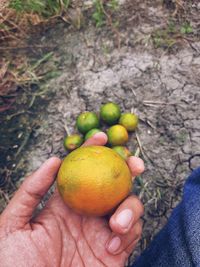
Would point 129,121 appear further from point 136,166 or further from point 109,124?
point 136,166

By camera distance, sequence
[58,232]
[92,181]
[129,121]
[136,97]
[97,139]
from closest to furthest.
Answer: [92,181], [58,232], [97,139], [129,121], [136,97]

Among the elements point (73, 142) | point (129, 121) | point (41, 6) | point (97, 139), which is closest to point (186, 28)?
point (129, 121)

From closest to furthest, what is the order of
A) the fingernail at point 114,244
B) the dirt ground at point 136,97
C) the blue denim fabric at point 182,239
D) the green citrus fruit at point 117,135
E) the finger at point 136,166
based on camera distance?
the blue denim fabric at point 182,239, the fingernail at point 114,244, the finger at point 136,166, the green citrus fruit at point 117,135, the dirt ground at point 136,97

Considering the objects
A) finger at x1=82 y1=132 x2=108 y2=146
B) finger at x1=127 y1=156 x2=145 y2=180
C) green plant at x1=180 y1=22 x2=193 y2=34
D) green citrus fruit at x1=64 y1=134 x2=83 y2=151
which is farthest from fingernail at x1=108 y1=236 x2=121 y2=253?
green plant at x1=180 y1=22 x2=193 y2=34

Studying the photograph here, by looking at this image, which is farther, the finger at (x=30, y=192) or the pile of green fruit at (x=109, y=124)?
the pile of green fruit at (x=109, y=124)

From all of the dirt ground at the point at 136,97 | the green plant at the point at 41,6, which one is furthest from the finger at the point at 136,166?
the green plant at the point at 41,6

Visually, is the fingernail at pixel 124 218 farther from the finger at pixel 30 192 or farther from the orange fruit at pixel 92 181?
the finger at pixel 30 192

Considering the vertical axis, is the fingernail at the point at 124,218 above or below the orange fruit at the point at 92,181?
below
